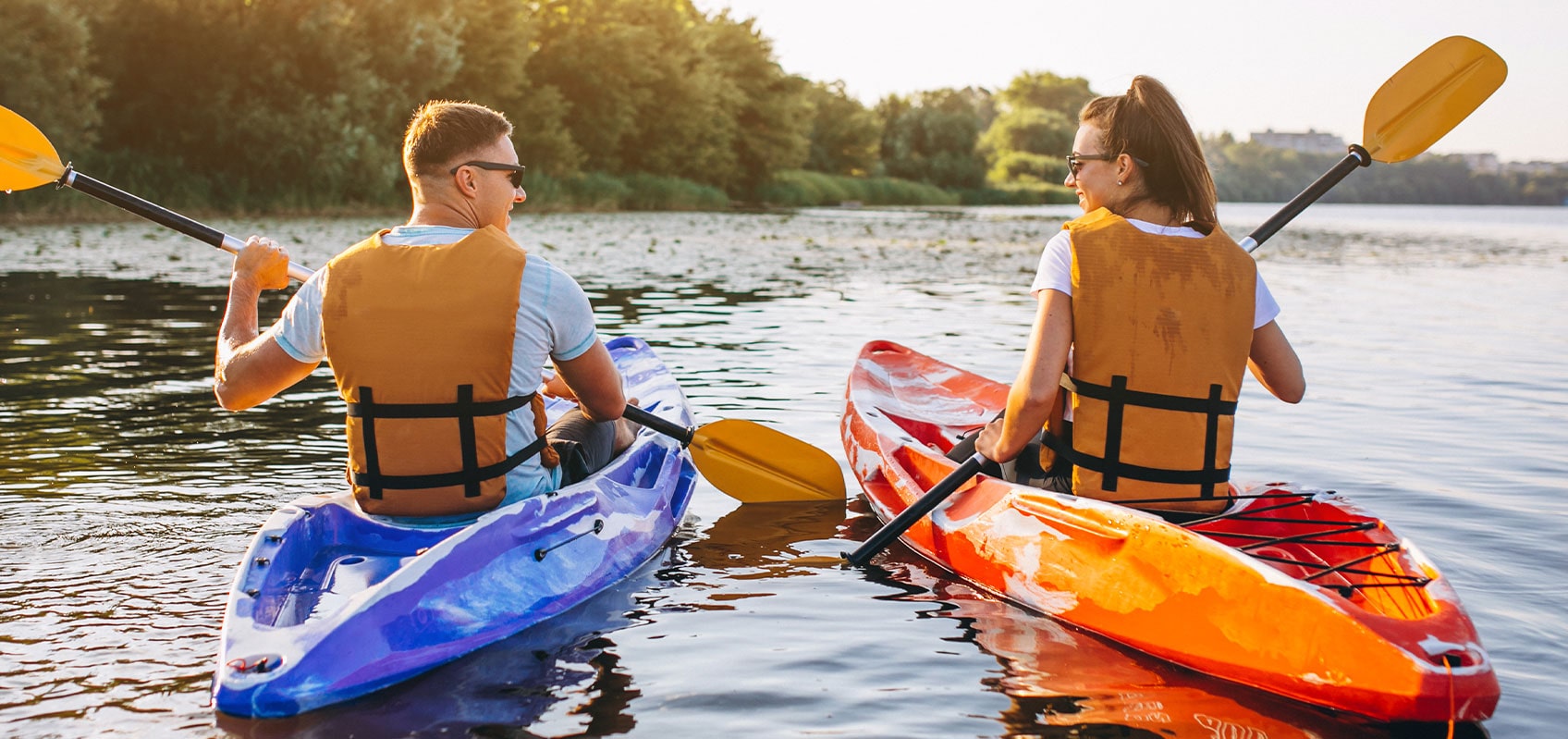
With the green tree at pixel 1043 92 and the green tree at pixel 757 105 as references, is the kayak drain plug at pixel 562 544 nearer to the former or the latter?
the green tree at pixel 757 105

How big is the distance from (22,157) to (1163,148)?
398cm

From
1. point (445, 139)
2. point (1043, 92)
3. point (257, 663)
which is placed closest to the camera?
point (257, 663)

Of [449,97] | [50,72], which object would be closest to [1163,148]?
[50,72]

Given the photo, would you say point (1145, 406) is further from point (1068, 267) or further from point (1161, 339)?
point (1068, 267)

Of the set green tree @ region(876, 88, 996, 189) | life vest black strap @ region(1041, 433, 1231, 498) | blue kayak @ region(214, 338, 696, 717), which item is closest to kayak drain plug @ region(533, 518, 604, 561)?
blue kayak @ region(214, 338, 696, 717)

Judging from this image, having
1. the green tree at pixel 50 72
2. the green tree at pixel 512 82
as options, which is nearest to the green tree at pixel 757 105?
the green tree at pixel 512 82

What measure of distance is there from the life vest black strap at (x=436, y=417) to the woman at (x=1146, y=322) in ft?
4.87

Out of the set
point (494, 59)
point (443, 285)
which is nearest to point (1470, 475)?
point (443, 285)

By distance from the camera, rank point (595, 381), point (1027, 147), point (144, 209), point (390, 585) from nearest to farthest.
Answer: point (390, 585) < point (595, 381) < point (144, 209) < point (1027, 147)

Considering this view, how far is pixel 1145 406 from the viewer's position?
3527 mm

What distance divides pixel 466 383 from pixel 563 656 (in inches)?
30.4

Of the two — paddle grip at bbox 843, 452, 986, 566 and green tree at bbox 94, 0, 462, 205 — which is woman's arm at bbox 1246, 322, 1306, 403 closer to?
paddle grip at bbox 843, 452, 986, 566

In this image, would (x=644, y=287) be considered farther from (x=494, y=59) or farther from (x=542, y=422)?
(x=494, y=59)

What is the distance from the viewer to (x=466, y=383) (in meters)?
3.34
